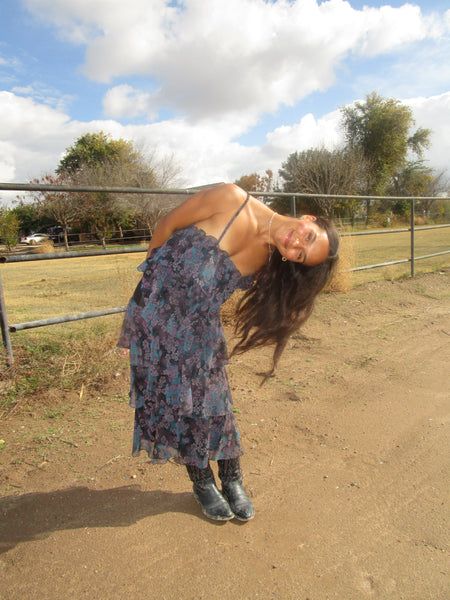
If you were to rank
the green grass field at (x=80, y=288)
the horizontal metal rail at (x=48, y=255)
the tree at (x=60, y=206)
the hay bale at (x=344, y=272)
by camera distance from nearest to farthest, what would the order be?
the horizontal metal rail at (x=48, y=255) < the green grass field at (x=80, y=288) < the hay bale at (x=344, y=272) < the tree at (x=60, y=206)

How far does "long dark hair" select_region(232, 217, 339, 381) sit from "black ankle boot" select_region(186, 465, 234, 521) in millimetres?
639

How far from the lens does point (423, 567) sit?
170cm

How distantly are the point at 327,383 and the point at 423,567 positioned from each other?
1878 mm

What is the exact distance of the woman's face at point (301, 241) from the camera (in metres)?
1.81

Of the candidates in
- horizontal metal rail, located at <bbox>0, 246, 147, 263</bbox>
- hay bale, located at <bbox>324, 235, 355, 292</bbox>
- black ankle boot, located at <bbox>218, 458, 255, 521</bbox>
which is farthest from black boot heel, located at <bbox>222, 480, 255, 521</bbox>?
hay bale, located at <bbox>324, 235, 355, 292</bbox>

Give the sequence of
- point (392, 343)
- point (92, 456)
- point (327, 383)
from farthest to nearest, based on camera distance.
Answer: point (392, 343), point (327, 383), point (92, 456)

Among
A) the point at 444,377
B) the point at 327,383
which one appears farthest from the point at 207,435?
the point at 444,377

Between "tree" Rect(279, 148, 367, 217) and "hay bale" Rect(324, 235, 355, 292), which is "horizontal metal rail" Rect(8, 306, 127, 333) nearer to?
"hay bale" Rect(324, 235, 355, 292)

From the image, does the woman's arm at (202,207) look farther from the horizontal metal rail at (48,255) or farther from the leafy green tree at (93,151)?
the leafy green tree at (93,151)

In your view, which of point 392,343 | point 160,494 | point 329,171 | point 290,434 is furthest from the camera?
point 329,171

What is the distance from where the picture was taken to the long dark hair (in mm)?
2021

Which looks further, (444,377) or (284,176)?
(284,176)

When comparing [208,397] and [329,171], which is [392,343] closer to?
[208,397]

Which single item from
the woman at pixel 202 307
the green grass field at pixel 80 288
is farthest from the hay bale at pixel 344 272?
the woman at pixel 202 307
